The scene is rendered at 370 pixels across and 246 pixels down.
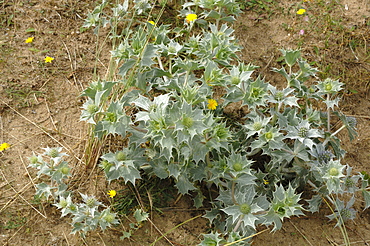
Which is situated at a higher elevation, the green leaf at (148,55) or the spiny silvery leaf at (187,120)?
the green leaf at (148,55)

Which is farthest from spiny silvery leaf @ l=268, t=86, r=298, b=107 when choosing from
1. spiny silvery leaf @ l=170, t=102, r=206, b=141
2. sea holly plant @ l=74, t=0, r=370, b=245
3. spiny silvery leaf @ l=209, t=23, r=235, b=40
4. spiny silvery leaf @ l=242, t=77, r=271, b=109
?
spiny silvery leaf @ l=170, t=102, r=206, b=141

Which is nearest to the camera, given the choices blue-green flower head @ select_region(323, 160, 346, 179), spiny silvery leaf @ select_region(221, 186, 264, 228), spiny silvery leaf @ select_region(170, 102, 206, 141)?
spiny silvery leaf @ select_region(170, 102, 206, 141)

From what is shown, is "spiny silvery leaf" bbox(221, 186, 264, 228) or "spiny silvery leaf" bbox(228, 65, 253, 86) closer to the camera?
"spiny silvery leaf" bbox(221, 186, 264, 228)

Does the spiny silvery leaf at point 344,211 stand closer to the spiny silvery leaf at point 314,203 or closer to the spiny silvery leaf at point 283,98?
the spiny silvery leaf at point 314,203

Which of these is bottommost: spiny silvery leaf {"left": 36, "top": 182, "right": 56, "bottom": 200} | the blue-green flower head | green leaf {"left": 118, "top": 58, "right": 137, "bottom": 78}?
spiny silvery leaf {"left": 36, "top": 182, "right": 56, "bottom": 200}

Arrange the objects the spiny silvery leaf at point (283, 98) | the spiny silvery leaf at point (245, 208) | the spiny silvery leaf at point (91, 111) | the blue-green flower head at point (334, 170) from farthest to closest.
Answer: the spiny silvery leaf at point (283, 98)
the blue-green flower head at point (334, 170)
the spiny silvery leaf at point (245, 208)
the spiny silvery leaf at point (91, 111)

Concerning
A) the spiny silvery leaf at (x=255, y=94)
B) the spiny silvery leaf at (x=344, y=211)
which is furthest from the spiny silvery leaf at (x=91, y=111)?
the spiny silvery leaf at (x=344, y=211)

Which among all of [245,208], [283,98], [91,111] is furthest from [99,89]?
[283,98]

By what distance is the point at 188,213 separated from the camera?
9.20 feet

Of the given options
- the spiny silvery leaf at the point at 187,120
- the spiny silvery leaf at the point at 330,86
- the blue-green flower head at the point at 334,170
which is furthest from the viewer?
the spiny silvery leaf at the point at 330,86

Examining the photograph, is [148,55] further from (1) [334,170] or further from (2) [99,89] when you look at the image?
(1) [334,170]

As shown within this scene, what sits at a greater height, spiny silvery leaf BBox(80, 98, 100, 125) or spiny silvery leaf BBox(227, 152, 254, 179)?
spiny silvery leaf BBox(80, 98, 100, 125)

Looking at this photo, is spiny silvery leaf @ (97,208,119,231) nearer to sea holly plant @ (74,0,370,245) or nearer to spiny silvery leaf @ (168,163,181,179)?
sea holly plant @ (74,0,370,245)

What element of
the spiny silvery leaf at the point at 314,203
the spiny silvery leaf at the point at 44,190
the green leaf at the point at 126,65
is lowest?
the spiny silvery leaf at the point at 314,203
